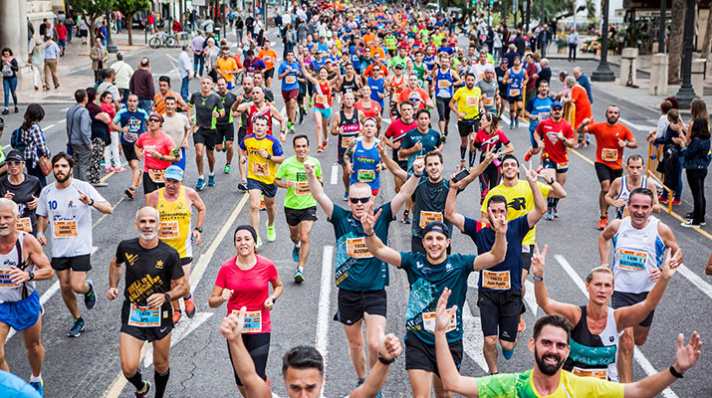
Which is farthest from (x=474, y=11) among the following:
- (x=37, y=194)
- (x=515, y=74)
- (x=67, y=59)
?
(x=37, y=194)

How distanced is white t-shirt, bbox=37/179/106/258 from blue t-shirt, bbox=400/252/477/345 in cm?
398

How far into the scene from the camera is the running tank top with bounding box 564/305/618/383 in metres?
6.33

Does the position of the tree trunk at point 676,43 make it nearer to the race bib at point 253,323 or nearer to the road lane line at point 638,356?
the road lane line at point 638,356

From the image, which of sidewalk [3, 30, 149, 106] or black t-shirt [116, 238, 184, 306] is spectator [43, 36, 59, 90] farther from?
black t-shirt [116, 238, 184, 306]

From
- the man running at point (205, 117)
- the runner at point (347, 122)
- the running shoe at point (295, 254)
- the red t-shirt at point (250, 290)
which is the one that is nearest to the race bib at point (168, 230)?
the red t-shirt at point (250, 290)

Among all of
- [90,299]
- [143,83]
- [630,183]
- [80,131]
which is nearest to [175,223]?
[90,299]

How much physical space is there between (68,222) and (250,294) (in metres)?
A: 2.85

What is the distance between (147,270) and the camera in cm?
756

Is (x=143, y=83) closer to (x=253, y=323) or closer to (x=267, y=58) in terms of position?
(x=267, y=58)

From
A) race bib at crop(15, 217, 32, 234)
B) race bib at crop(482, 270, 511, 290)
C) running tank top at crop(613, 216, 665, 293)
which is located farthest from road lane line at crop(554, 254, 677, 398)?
race bib at crop(15, 217, 32, 234)

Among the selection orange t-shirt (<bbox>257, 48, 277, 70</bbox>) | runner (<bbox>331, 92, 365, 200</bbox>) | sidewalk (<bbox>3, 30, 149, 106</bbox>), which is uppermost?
orange t-shirt (<bbox>257, 48, 277, 70</bbox>)

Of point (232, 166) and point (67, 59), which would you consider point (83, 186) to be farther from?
point (67, 59)

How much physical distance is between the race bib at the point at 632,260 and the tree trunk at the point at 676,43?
28.5 meters

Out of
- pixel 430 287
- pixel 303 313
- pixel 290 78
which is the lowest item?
pixel 303 313
